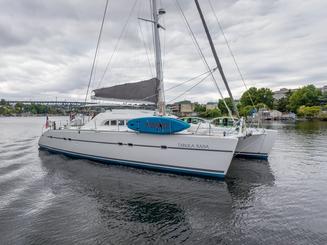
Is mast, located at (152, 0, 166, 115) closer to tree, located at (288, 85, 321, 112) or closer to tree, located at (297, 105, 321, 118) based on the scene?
tree, located at (297, 105, 321, 118)

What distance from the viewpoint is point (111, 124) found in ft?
→ 39.8

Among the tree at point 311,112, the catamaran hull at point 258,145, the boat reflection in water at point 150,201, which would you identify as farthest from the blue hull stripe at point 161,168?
the tree at point 311,112

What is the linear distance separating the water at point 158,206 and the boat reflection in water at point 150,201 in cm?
2

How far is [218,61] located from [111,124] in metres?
5.75

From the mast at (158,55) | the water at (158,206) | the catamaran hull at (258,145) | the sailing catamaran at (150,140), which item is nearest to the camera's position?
the water at (158,206)

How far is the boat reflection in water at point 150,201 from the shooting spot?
18.1 ft

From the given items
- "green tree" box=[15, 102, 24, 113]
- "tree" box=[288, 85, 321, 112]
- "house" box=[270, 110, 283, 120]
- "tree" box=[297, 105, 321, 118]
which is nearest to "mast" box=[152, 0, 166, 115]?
"tree" box=[297, 105, 321, 118]

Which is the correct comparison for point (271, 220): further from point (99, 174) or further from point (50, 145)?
point (50, 145)

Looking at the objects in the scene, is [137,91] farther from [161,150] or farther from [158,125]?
[161,150]

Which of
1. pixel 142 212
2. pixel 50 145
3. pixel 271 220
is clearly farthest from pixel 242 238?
pixel 50 145

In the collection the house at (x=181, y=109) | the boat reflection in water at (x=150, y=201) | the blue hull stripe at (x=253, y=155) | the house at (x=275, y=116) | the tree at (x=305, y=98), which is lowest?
the boat reflection in water at (x=150, y=201)

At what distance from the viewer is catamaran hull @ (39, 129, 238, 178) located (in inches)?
347

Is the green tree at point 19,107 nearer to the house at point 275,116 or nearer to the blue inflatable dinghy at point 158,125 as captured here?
the house at point 275,116

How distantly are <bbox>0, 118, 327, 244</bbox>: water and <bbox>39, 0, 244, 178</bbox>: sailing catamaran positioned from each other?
51cm
